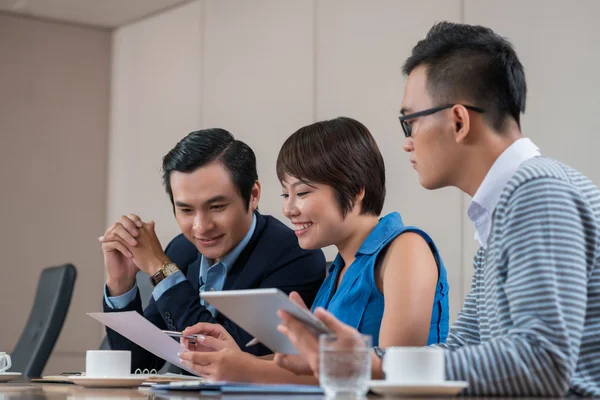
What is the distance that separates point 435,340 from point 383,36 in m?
2.31

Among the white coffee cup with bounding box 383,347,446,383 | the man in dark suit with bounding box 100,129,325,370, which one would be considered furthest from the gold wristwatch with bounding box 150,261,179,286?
the white coffee cup with bounding box 383,347,446,383

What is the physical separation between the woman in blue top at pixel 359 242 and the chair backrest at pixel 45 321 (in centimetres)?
164

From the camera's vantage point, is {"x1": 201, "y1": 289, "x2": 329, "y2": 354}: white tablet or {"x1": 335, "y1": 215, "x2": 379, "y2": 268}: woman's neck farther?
{"x1": 335, "y1": 215, "x2": 379, "y2": 268}: woman's neck

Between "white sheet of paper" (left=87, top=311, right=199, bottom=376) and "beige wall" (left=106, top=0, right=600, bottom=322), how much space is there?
1.84 m

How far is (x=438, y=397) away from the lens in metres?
1.22

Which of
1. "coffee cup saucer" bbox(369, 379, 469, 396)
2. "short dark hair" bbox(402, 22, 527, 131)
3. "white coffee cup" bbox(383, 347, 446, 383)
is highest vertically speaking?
"short dark hair" bbox(402, 22, 527, 131)

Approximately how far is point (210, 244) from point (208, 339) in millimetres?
768

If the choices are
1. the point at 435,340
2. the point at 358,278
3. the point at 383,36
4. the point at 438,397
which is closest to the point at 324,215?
the point at 358,278

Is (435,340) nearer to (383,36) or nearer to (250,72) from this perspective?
(383,36)

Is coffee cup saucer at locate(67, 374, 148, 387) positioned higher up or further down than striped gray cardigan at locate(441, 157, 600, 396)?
further down

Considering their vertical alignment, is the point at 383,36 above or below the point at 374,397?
above

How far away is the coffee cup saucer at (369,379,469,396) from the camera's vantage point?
1.21 meters

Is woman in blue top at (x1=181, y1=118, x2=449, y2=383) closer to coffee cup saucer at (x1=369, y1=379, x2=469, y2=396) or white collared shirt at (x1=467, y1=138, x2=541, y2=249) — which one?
white collared shirt at (x1=467, y1=138, x2=541, y2=249)

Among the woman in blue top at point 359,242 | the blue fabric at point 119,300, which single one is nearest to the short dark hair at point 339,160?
the woman in blue top at point 359,242
